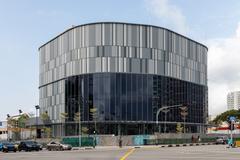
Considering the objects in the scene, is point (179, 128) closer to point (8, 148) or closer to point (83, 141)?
point (83, 141)

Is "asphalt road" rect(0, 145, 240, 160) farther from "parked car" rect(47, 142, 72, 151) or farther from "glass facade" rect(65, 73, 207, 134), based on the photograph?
"glass facade" rect(65, 73, 207, 134)

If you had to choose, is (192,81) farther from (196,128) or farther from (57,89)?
(57,89)

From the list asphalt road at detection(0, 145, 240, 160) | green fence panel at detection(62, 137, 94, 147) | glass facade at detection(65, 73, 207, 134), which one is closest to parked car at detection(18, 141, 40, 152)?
asphalt road at detection(0, 145, 240, 160)

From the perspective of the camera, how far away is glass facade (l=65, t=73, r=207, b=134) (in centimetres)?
9881

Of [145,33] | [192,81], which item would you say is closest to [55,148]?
[145,33]

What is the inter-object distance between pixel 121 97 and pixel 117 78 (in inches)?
152

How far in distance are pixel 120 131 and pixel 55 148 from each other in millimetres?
36206

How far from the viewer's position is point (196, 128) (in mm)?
117625

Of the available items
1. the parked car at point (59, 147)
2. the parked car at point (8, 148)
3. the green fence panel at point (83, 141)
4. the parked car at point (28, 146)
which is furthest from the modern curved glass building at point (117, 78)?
the parked car at point (8, 148)

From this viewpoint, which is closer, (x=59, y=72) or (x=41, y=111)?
(x=59, y=72)

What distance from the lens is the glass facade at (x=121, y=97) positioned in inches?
3890

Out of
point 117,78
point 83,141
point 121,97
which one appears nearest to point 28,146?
point 83,141

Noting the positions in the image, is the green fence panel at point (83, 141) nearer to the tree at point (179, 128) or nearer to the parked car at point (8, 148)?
the parked car at point (8, 148)

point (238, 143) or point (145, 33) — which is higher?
point (145, 33)
